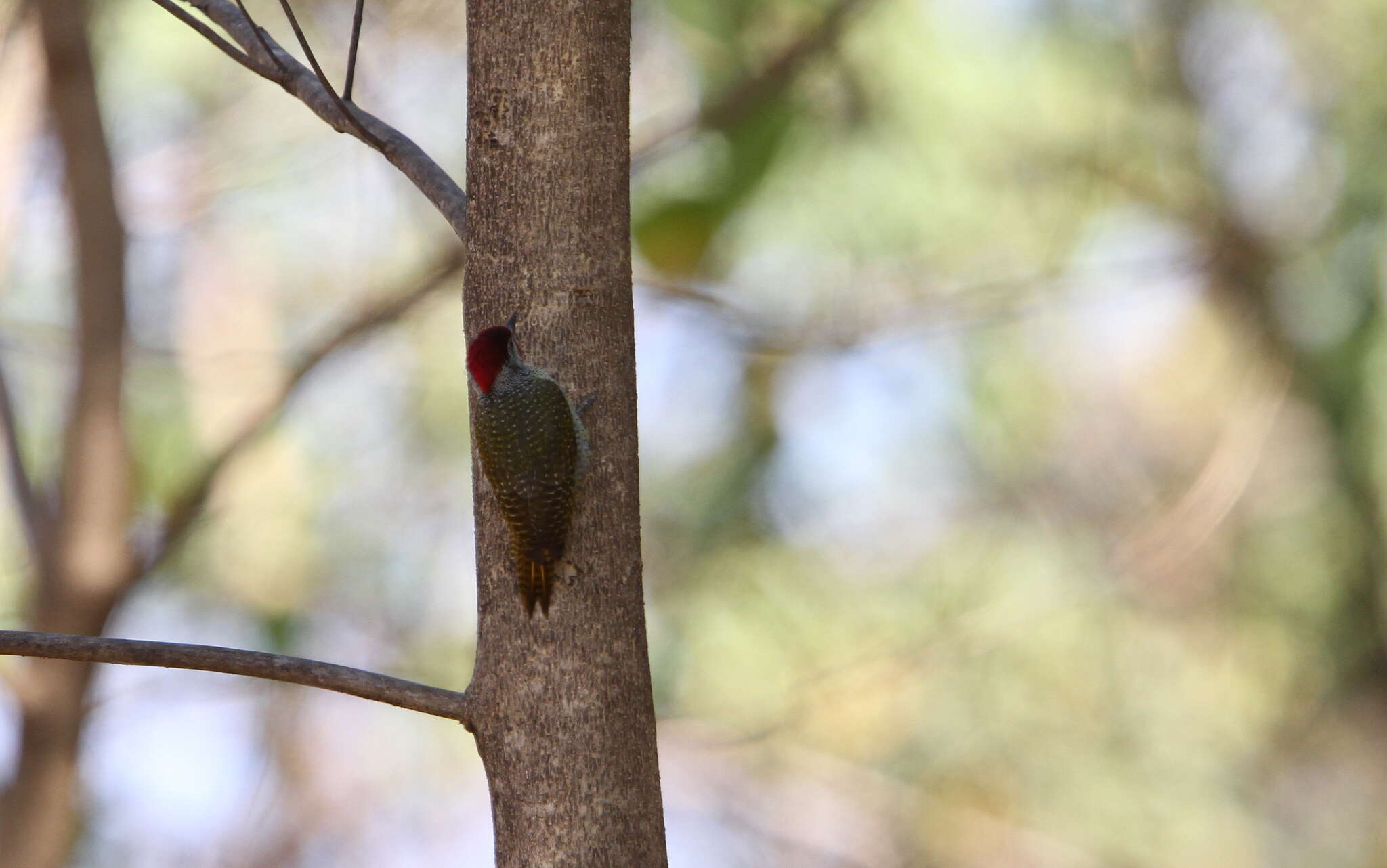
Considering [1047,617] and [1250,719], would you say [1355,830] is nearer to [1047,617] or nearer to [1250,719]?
[1250,719]

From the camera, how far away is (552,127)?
1.18 m

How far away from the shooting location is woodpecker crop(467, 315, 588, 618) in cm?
110

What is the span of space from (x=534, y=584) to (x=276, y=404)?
191 centimetres

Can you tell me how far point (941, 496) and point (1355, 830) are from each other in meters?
1.48

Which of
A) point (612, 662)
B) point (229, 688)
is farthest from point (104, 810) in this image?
point (612, 662)

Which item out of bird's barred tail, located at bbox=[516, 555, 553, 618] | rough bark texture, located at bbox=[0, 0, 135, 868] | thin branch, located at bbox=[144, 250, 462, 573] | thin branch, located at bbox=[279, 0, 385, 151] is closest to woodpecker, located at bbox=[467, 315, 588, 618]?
bird's barred tail, located at bbox=[516, 555, 553, 618]

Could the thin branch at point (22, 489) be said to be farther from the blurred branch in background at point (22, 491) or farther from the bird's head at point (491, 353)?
the bird's head at point (491, 353)

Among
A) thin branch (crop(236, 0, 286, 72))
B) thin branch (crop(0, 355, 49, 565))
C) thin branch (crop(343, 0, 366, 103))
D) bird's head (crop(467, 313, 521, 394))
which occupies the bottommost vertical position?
bird's head (crop(467, 313, 521, 394))

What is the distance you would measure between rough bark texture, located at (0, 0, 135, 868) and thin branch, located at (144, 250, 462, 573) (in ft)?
0.35

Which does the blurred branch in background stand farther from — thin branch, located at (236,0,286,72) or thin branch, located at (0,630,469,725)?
thin branch, located at (0,630,469,725)

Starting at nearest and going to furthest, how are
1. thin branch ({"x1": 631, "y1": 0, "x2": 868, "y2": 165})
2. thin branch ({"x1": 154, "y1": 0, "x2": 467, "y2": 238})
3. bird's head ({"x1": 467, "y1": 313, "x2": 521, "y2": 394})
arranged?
bird's head ({"x1": 467, "y1": 313, "x2": 521, "y2": 394}) → thin branch ({"x1": 154, "y1": 0, "x2": 467, "y2": 238}) → thin branch ({"x1": 631, "y1": 0, "x2": 868, "y2": 165})

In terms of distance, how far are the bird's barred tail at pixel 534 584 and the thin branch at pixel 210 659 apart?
0.37 feet

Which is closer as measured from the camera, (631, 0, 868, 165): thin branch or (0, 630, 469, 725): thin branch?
(0, 630, 469, 725): thin branch

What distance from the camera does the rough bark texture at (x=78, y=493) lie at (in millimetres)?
2686
